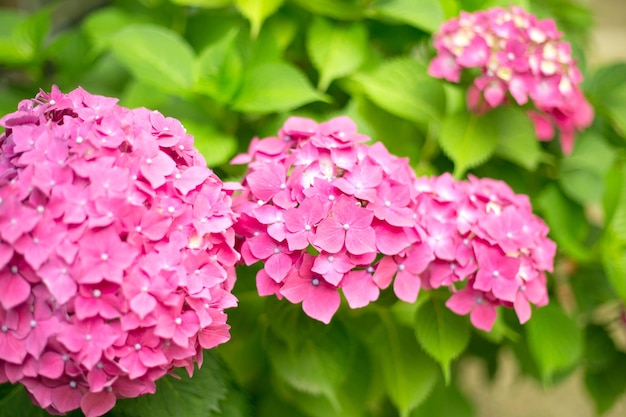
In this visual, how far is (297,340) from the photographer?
0.90 meters

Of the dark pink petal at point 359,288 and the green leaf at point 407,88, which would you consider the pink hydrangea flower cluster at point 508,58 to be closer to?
the green leaf at point 407,88

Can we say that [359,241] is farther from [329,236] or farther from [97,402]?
[97,402]

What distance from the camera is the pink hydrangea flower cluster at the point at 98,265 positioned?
61cm

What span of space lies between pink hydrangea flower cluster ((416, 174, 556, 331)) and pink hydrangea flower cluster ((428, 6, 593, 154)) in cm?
19

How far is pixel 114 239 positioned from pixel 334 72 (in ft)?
1.88

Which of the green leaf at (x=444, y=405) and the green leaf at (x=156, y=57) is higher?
the green leaf at (x=156, y=57)

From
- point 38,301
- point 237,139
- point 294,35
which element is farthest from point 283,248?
point 294,35

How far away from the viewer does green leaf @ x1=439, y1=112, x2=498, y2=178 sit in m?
1.02

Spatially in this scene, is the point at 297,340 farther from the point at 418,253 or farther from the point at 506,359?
the point at 506,359

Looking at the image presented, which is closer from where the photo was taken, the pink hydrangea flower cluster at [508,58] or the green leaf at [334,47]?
the pink hydrangea flower cluster at [508,58]

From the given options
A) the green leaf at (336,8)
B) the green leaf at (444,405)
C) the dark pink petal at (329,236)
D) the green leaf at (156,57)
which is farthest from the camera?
the green leaf at (444,405)

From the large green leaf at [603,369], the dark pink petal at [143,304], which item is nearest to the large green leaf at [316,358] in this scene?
the dark pink petal at [143,304]

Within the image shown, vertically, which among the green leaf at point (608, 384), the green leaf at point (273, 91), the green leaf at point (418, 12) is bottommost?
the green leaf at point (608, 384)

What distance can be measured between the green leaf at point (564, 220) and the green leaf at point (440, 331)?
0.33 meters
